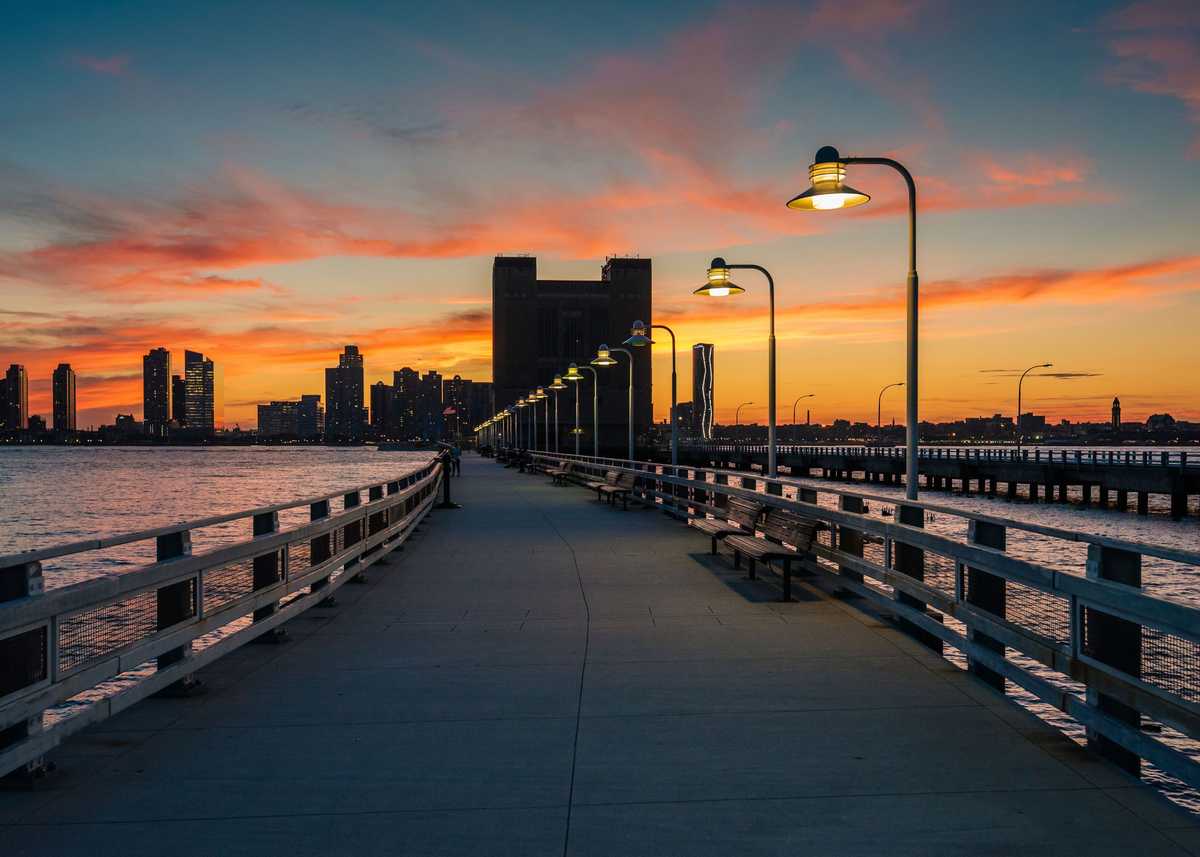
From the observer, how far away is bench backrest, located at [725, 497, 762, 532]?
14.6 m

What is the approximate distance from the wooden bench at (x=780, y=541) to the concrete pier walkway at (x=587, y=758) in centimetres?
148

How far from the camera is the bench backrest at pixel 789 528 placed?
11.8m

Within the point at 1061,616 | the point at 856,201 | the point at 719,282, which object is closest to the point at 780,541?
the point at 1061,616

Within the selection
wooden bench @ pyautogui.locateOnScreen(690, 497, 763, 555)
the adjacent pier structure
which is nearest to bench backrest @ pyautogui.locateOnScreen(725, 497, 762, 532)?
wooden bench @ pyautogui.locateOnScreen(690, 497, 763, 555)

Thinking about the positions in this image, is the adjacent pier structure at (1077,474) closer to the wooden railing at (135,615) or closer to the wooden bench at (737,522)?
the wooden bench at (737,522)

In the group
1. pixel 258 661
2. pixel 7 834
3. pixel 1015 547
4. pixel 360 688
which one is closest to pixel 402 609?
pixel 258 661

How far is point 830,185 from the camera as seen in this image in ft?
36.6

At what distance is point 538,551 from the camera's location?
656 inches

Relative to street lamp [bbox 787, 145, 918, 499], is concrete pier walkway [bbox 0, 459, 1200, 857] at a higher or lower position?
lower

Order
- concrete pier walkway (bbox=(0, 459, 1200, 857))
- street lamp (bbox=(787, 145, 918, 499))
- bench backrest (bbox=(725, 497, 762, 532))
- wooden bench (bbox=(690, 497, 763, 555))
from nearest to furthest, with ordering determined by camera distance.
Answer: concrete pier walkway (bbox=(0, 459, 1200, 857)), street lamp (bbox=(787, 145, 918, 499)), bench backrest (bbox=(725, 497, 762, 532)), wooden bench (bbox=(690, 497, 763, 555))

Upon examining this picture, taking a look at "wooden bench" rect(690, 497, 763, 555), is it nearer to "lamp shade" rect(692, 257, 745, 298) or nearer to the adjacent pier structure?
"lamp shade" rect(692, 257, 745, 298)

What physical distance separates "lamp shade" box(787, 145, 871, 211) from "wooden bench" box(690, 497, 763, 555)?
481cm

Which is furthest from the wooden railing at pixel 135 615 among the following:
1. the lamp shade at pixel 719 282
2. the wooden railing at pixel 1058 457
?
the wooden railing at pixel 1058 457

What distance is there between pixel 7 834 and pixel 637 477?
24462 millimetres
